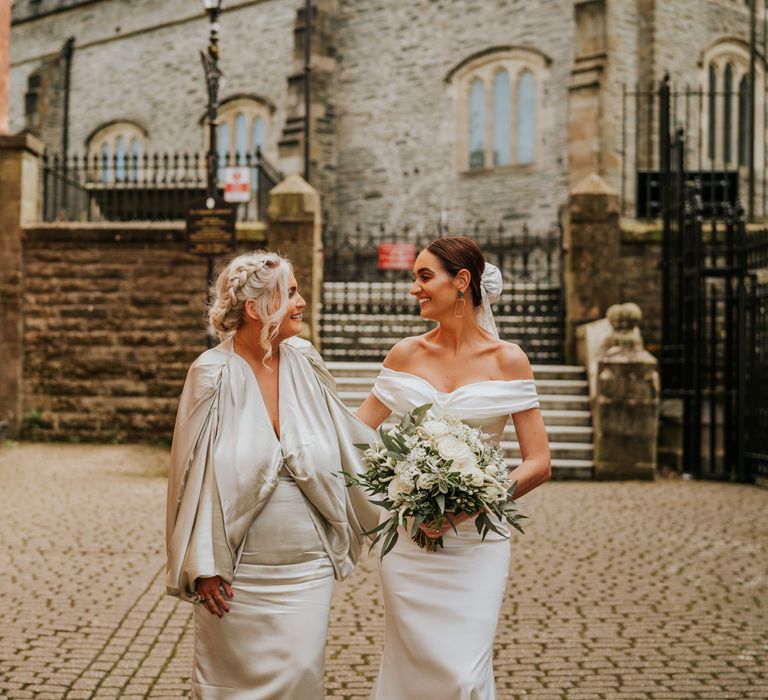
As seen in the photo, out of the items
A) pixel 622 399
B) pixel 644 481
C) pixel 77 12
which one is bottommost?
pixel 644 481

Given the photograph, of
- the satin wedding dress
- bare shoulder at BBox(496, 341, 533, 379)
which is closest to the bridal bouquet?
the satin wedding dress

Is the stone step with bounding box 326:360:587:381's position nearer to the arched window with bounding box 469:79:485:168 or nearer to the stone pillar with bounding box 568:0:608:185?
the stone pillar with bounding box 568:0:608:185

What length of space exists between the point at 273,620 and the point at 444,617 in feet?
1.68

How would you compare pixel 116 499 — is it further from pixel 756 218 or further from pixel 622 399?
pixel 756 218

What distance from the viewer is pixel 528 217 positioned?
68.6 ft

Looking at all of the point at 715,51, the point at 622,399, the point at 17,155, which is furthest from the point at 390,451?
the point at 715,51

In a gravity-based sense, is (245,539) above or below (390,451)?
below

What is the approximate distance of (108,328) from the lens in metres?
13.4

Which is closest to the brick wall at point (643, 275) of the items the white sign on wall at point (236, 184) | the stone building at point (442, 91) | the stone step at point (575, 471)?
the stone step at point (575, 471)

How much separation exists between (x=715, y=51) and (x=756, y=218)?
396cm

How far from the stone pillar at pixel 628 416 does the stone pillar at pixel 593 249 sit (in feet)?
7.96

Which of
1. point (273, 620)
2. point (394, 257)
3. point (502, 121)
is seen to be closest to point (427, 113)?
point (502, 121)

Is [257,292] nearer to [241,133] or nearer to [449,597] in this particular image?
[449,597]

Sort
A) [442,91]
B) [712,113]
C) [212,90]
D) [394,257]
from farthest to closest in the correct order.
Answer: [442,91] → [712,113] → [394,257] → [212,90]
